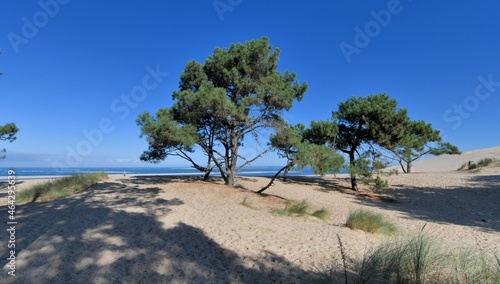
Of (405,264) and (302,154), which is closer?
(405,264)

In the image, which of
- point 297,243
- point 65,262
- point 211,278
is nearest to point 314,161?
point 297,243

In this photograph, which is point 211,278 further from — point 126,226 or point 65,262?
point 126,226

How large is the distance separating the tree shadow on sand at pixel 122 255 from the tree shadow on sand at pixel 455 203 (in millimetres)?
8762

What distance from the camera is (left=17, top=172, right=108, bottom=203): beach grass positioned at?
1057cm

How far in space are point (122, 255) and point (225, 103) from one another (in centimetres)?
749

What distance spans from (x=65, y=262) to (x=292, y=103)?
35.2 ft

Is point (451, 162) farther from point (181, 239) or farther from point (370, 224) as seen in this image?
point (181, 239)

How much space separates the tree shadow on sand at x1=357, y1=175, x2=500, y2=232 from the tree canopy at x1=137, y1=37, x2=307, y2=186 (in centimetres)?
678

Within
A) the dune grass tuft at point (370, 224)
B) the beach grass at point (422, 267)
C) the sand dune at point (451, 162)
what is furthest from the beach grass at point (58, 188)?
the sand dune at point (451, 162)

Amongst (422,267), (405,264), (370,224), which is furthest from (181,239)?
(370,224)

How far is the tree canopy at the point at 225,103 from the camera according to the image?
37.9 feet

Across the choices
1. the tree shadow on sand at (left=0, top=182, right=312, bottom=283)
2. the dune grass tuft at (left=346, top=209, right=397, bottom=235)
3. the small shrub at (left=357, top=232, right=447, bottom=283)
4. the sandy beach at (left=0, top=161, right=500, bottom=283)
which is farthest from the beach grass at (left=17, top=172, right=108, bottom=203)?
the small shrub at (left=357, top=232, right=447, bottom=283)

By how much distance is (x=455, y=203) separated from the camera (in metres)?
13.5

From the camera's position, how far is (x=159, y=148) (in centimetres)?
1379
